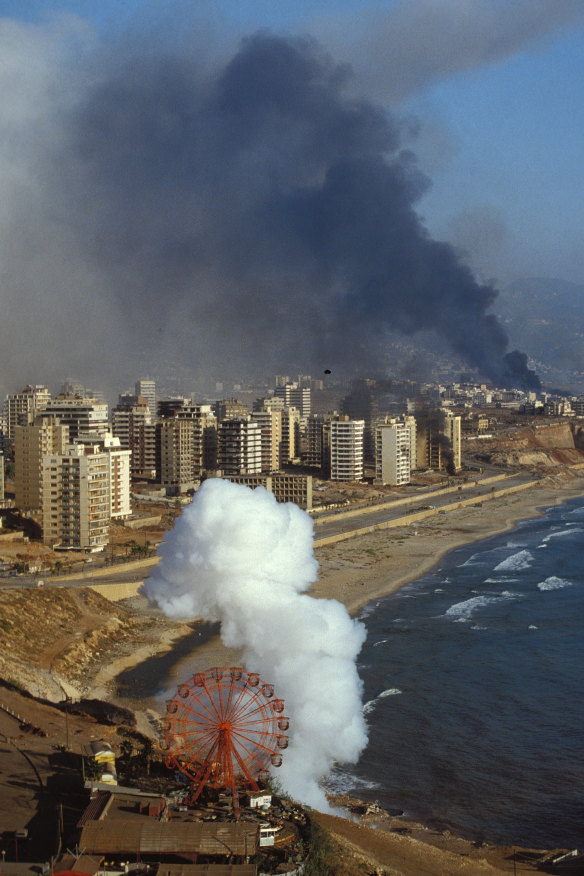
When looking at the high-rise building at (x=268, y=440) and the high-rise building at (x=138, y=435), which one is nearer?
the high-rise building at (x=138, y=435)

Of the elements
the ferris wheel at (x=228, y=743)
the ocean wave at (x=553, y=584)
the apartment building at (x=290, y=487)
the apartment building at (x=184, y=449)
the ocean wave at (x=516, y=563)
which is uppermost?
the apartment building at (x=184, y=449)

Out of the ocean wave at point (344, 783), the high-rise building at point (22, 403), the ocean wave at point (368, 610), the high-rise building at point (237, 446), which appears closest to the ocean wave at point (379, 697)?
the ocean wave at point (344, 783)

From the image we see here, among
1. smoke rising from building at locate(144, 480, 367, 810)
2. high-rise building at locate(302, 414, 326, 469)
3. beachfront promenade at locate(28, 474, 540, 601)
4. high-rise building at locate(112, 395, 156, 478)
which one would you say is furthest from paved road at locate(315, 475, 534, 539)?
smoke rising from building at locate(144, 480, 367, 810)

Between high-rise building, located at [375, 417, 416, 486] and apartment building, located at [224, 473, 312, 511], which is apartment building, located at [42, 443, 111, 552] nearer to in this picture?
apartment building, located at [224, 473, 312, 511]

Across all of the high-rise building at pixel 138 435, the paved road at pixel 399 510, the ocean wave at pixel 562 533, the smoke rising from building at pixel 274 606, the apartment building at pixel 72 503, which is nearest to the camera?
the smoke rising from building at pixel 274 606

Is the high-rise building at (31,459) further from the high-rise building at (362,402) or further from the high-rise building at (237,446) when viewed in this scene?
the high-rise building at (362,402)

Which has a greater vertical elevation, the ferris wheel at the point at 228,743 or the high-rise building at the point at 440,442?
the high-rise building at the point at 440,442

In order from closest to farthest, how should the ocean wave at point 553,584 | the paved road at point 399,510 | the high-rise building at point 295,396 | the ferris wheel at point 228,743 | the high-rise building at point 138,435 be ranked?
1. the ferris wheel at point 228,743
2. the ocean wave at point 553,584
3. the paved road at point 399,510
4. the high-rise building at point 138,435
5. the high-rise building at point 295,396
